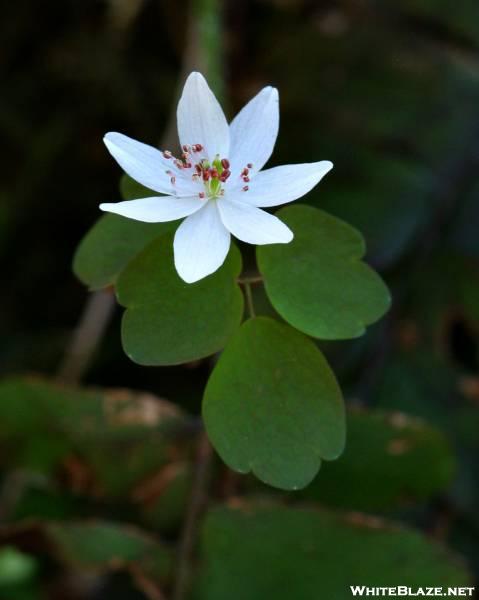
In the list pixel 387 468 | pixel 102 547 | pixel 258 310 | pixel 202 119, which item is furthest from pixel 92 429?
pixel 202 119

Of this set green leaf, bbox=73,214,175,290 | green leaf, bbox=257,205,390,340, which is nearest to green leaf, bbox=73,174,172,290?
green leaf, bbox=73,214,175,290

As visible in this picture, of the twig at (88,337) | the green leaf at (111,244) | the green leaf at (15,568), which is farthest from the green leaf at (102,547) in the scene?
the green leaf at (111,244)

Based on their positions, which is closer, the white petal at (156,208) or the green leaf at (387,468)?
the white petal at (156,208)

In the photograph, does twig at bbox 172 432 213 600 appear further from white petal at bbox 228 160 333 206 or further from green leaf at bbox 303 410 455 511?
white petal at bbox 228 160 333 206

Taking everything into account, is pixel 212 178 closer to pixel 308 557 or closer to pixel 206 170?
pixel 206 170

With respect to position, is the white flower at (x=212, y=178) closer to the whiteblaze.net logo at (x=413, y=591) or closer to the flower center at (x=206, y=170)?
the flower center at (x=206, y=170)

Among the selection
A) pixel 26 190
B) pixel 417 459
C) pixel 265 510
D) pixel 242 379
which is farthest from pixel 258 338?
pixel 26 190
